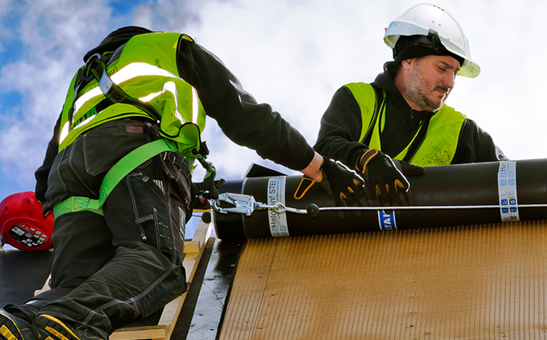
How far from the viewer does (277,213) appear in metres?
2.65

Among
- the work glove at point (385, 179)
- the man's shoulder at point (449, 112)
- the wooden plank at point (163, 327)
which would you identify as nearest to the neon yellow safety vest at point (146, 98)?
the wooden plank at point (163, 327)

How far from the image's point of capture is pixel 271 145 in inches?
87.0

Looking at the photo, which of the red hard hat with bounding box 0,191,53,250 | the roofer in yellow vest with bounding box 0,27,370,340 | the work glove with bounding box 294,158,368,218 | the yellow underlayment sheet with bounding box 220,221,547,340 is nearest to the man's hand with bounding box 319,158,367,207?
the work glove with bounding box 294,158,368,218

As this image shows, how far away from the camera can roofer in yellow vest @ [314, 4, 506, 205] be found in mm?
3107

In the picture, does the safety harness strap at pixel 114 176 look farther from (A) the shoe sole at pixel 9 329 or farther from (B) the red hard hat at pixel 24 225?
(B) the red hard hat at pixel 24 225

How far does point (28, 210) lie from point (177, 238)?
1611 millimetres

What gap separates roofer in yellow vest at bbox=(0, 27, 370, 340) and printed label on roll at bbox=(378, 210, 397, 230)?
1.88 ft

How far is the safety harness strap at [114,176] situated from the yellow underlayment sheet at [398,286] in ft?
2.21

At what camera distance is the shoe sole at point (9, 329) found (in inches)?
54.0

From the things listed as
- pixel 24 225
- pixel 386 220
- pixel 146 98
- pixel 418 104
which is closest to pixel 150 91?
pixel 146 98

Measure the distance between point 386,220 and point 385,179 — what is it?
0.65 ft

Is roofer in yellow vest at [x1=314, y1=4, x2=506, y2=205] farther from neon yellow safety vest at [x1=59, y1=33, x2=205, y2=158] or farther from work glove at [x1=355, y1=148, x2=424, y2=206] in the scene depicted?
neon yellow safety vest at [x1=59, y1=33, x2=205, y2=158]

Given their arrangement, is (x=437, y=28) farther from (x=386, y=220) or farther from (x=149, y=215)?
(x=149, y=215)

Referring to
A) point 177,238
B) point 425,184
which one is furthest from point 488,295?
point 177,238
